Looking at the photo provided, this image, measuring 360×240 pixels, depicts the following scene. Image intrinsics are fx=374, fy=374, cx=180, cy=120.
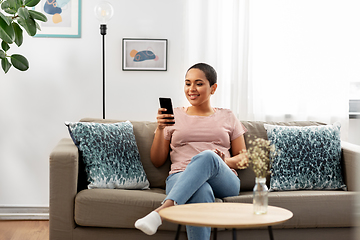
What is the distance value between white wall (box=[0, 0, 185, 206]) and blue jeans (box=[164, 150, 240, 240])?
1.18 meters

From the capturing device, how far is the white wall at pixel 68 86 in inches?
119

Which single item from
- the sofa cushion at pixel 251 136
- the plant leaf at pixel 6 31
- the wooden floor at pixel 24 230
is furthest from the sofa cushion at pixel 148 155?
the wooden floor at pixel 24 230

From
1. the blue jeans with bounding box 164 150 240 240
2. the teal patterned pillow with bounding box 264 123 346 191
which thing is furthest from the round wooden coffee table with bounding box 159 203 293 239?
the teal patterned pillow with bounding box 264 123 346 191

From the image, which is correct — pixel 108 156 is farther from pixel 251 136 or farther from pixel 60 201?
pixel 251 136

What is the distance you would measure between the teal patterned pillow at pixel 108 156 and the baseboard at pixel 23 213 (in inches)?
43.9

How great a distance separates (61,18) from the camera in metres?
3.02

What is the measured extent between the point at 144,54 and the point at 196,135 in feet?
3.41

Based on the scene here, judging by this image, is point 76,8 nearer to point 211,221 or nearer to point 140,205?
point 140,205

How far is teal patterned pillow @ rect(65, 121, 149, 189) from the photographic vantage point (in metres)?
2.19

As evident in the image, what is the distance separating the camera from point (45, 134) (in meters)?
3.05

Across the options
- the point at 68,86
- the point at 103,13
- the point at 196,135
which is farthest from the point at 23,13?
the point at 196,135

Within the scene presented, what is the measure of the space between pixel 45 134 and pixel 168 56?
119 cm

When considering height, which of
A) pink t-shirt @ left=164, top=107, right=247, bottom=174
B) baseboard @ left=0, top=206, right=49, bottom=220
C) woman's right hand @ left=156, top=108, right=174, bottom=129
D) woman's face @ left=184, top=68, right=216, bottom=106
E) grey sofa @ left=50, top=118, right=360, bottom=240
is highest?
woman's face @ left=184, top=68, right=216, bottom=106

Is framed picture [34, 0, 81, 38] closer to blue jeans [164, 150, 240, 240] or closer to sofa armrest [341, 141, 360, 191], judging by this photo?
blue jeans [164, 150, 240, 240]
